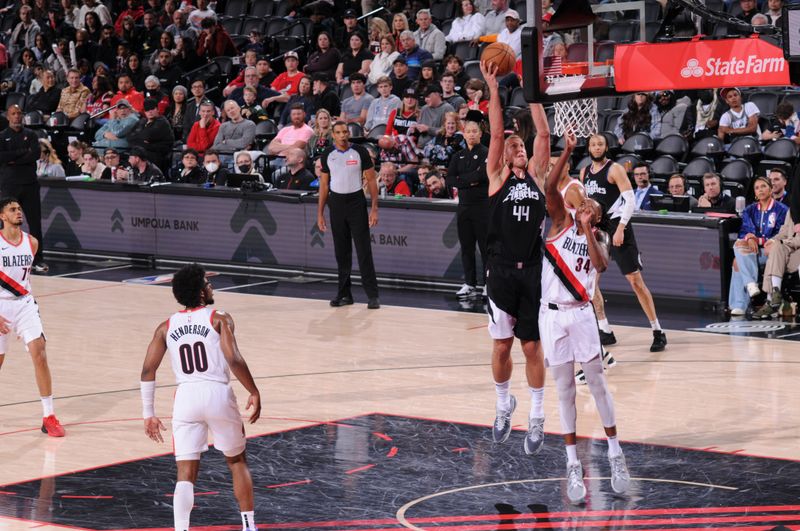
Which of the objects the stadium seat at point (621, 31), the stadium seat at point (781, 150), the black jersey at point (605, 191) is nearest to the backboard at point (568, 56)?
the black jersey at point (605, 191)

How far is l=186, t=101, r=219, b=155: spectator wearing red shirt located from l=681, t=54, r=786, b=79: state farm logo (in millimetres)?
12005

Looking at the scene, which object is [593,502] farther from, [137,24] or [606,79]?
[137,24]

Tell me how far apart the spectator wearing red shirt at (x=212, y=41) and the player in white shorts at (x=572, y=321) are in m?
16.5

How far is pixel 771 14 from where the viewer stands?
58.8 ft

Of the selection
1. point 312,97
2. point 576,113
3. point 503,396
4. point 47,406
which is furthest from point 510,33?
point 47,406

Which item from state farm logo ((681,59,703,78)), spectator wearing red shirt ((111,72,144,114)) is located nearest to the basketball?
state farm logo ((681,59,703,78))

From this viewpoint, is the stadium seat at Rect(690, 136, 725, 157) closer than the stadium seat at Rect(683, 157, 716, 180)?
No

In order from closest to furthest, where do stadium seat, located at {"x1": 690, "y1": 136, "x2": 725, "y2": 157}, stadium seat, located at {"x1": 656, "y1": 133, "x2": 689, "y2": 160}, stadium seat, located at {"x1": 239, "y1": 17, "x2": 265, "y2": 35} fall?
stadium seat, located at {"x1": 690, "y1": 136, "x2": 725, "y2": 157} < stadium seat, located at {"x1": 656, "y1": 133, "x2": 689, "y2": 160} < stadium seat, located at {"x1": 239, "y1": 17, "x2": 265, "y2": 35}

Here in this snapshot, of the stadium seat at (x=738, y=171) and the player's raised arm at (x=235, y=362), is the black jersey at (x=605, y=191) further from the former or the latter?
the player's raised arm at (x=235, y=362)

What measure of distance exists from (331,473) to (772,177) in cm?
790

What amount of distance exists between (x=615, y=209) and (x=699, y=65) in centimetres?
329

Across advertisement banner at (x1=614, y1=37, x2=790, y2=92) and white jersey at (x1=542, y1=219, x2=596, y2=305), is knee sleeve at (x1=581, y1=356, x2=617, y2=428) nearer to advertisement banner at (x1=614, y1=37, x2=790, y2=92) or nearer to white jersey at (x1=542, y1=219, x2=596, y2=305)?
white jersey at (x1=542, y1=219, x2=596, y2=305)

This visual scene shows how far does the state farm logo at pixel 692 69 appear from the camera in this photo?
32.8ft

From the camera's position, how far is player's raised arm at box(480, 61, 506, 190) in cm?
939
